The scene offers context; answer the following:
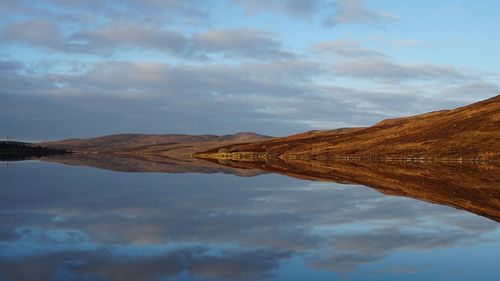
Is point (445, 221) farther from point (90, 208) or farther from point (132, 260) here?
point (90, 208)

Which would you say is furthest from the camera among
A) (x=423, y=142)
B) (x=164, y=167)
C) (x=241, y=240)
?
(x=423, y=142)

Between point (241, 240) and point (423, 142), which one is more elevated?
point (423, 142)

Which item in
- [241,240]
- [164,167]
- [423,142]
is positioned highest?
[423,142]

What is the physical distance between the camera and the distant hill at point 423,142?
4749 inches

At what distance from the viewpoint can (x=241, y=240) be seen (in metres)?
18.7

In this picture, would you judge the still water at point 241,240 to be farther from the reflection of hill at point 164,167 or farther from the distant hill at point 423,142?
the distant hill at point 423,142

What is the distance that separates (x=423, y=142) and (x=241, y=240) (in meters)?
124

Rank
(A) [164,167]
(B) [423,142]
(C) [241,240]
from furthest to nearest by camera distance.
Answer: (B) [423,142], (A) [164,167], (C) [241,240]

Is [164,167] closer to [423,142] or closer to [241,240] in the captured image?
[241,240]

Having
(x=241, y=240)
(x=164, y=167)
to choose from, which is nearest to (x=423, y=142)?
(x=164, y=167)

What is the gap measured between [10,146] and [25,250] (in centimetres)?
19927

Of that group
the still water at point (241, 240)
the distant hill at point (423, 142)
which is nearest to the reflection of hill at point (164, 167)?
the still water at point (241, 240)

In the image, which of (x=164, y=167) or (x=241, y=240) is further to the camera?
(x=164, y=167)

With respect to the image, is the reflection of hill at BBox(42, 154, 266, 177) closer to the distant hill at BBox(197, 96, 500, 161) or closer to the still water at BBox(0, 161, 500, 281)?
the still water at BBox(0, 161, 500, 281)
